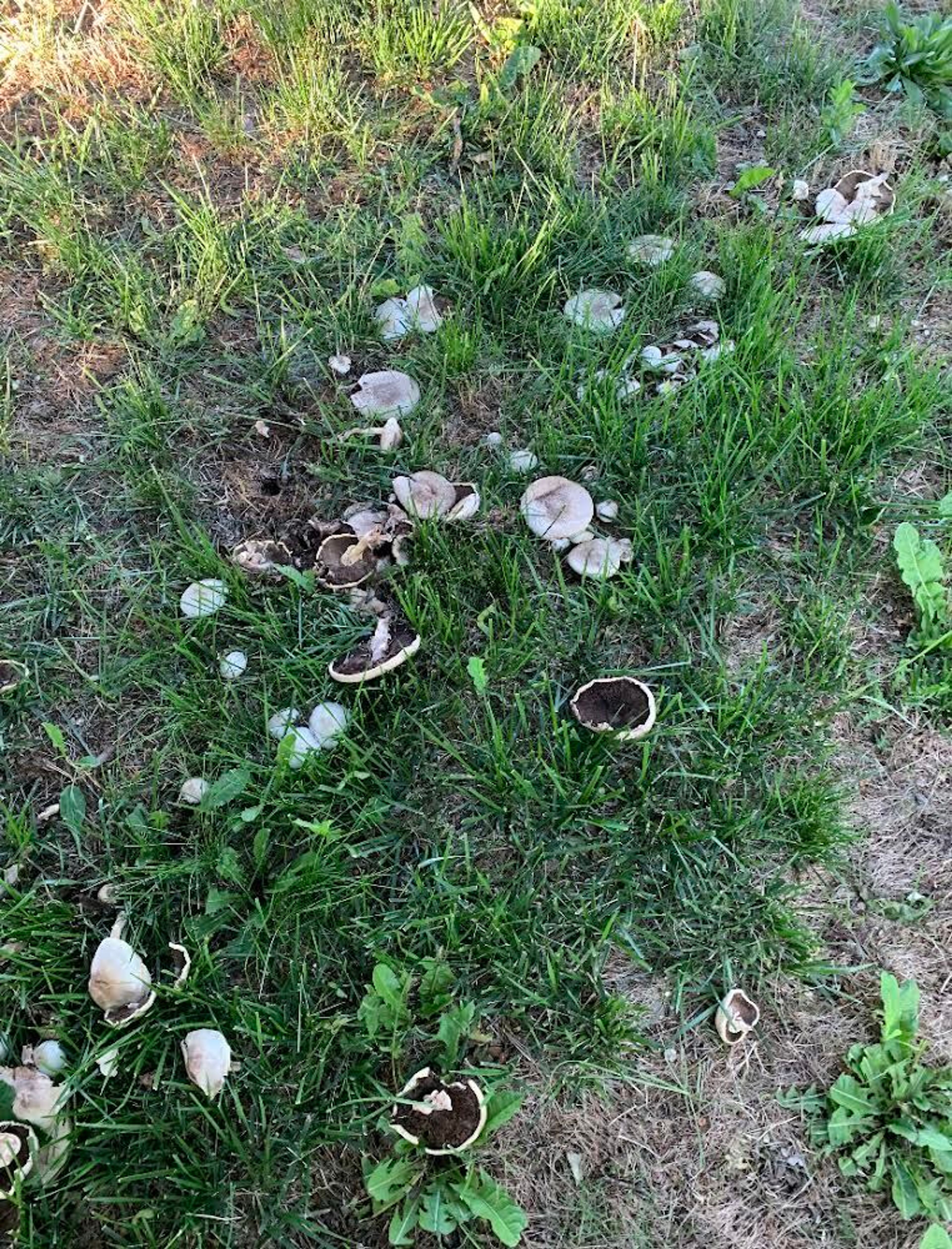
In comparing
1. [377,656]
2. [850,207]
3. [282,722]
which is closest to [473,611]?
[377,656]

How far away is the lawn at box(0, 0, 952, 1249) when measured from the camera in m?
1.93

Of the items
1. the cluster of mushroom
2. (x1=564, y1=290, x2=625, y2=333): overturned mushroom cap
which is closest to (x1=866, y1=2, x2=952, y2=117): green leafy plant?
the cluster of mushroom

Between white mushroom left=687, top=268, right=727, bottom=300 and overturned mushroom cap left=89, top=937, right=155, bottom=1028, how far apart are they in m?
2.55

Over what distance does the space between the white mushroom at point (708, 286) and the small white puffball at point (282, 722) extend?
6.21 ft

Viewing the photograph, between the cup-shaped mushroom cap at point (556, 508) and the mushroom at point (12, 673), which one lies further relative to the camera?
the cup-shaped mushroom cap at point (556, 508)

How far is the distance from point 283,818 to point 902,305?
102 inches

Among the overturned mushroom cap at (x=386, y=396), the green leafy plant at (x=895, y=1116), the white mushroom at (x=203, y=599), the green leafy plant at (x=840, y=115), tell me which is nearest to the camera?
the green leafy plant at (x=895, y=1116)

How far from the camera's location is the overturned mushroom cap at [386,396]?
2.84m

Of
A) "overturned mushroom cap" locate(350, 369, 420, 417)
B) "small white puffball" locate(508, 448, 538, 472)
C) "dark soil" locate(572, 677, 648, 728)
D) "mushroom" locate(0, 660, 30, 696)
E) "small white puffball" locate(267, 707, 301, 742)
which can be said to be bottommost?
"dark soil" locate(572, 677, 648, 728)

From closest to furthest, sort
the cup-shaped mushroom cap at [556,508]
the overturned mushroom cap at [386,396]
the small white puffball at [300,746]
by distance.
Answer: the small white puffball at [300,746] → the cup-shaped mushroom cap at [556,508] → the overturned mushroom cap at [386,396]

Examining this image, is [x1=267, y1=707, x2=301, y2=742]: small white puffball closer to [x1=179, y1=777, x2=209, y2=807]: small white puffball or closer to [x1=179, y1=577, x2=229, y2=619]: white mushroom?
[x1=179, y1=777, x2=209, y2=807]: small white puffball

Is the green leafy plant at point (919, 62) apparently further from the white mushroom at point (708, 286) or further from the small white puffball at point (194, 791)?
the small white puffball at point (194, 791)

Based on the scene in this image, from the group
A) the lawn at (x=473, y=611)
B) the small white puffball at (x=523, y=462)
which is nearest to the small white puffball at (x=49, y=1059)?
the lawn at (x=473, y=611)

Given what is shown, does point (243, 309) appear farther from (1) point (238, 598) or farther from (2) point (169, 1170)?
(2) point (169, 1170)
